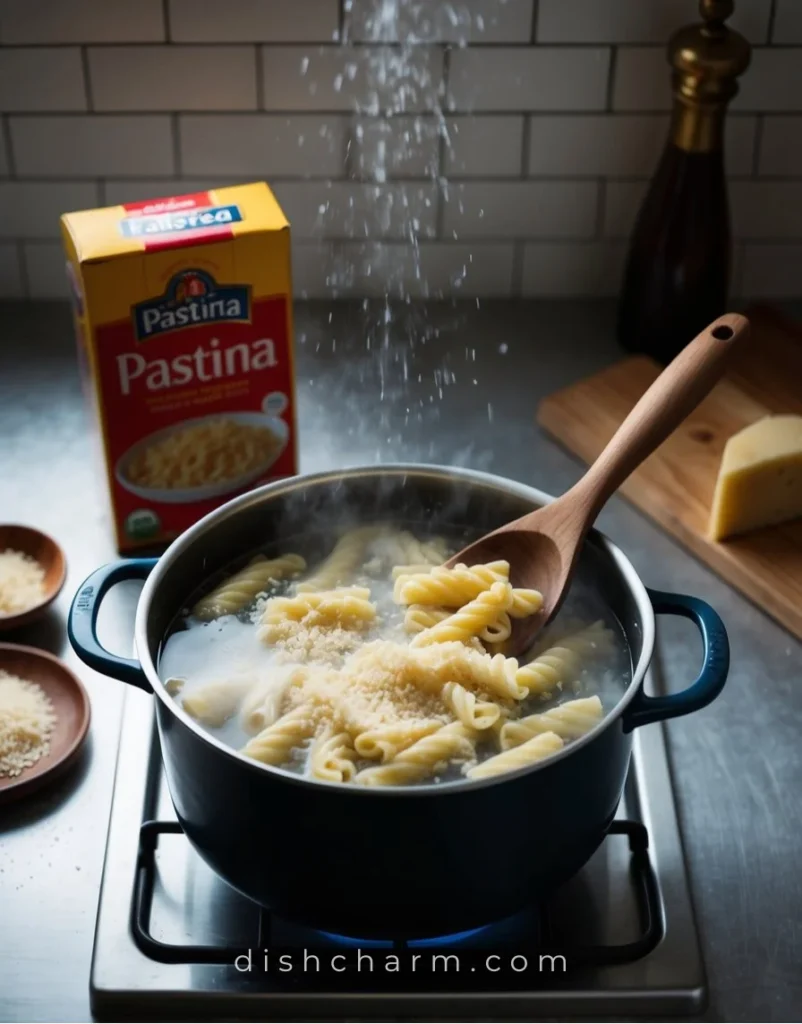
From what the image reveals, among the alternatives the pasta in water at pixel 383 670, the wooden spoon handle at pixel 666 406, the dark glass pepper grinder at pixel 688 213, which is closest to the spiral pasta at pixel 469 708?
the pasta in water at pixel 383 670

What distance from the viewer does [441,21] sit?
1.44 meters

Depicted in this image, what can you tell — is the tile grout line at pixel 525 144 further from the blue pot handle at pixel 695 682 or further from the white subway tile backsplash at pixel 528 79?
the blue pot handle at pixel 695 682

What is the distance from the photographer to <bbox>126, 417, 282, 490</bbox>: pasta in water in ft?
4.09

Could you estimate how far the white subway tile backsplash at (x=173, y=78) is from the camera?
1453mm

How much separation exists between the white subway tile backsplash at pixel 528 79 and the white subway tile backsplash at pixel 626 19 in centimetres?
2

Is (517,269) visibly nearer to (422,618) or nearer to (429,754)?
(422,618)

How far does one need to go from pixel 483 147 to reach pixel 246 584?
0.68 m

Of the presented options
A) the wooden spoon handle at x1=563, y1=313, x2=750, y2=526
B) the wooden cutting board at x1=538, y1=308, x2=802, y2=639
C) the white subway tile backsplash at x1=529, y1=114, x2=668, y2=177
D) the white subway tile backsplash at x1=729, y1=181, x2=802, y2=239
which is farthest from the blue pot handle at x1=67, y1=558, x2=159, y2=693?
the white subway tile backsplash at x1=729, y1=181, x2=802, y2=239

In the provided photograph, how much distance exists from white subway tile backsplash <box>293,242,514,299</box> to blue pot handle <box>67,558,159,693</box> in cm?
67

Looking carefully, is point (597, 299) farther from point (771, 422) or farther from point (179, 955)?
point (179, 955)

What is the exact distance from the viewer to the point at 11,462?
1417 millimetres

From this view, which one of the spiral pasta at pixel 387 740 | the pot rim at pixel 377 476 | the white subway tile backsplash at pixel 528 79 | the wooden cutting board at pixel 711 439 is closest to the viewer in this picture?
the pot rim at pixel 377 476

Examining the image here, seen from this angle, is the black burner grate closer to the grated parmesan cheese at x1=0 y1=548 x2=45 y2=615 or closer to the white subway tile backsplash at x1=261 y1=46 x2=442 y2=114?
the grated parmesan cheese at x1=0 y1=548 x2=45 y2=615

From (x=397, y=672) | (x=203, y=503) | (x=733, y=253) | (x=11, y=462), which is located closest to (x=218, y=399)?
(x=203, y=503)
